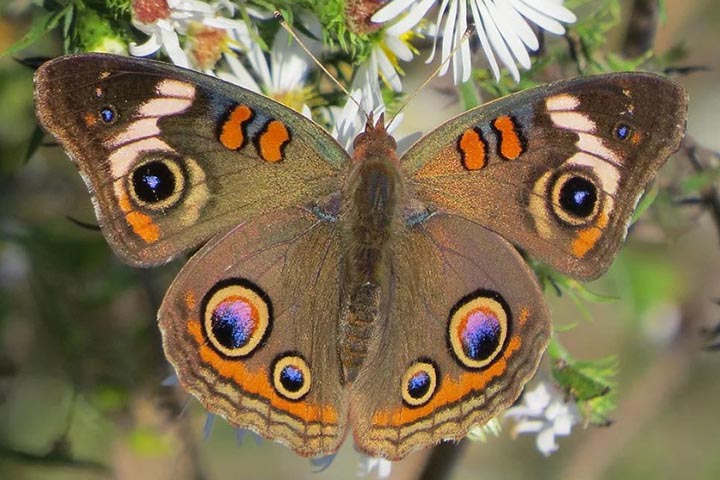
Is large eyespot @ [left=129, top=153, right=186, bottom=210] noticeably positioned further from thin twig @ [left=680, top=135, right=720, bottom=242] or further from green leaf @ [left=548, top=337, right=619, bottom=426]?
thin twig @ [left=680, top=135, right=720, bottom=242]

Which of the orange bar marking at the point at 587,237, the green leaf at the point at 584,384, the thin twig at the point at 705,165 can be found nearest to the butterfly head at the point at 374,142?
the orange bar marking at the point at 587,237

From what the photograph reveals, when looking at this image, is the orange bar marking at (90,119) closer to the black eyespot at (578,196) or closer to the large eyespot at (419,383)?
the large eyespot at (419,383)

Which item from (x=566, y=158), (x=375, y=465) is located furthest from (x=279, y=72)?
(x=375, y=465)

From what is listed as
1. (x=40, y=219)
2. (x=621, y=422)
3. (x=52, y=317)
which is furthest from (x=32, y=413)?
(x=621, y=422)

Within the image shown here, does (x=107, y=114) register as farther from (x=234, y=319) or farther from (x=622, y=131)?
(x=622, y=131)

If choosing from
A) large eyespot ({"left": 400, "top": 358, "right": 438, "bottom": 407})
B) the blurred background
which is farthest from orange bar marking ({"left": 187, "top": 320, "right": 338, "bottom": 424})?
the blurred background

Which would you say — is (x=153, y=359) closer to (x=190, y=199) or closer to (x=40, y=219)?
(x=40, y=219)
